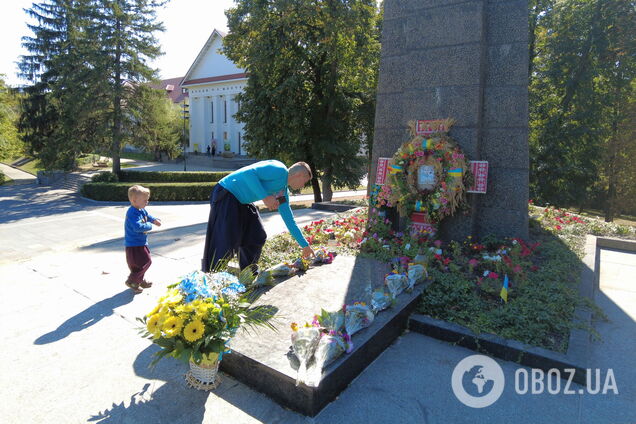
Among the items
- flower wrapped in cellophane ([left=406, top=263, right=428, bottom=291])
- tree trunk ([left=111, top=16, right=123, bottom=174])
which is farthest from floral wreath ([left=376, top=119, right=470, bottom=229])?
tree trunk ([left=111, top=16, right=123, bottom=174])

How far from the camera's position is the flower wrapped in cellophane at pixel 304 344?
248 centimetres

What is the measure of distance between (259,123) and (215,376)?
12.6 metres

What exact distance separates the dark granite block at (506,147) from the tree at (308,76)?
8743 mm

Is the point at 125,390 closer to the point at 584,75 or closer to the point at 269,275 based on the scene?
the point at 269,275

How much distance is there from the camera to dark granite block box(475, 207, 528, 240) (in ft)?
17.9

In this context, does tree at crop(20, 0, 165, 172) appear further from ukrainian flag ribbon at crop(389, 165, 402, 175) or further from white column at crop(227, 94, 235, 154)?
ukrainian flag ribbon at crop(389, 165, 402, 175)

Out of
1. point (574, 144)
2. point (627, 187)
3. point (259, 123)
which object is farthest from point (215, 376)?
point (627, 187)

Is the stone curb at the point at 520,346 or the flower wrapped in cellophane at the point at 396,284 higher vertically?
the flower wrapped in cellophane at the point at 396,284

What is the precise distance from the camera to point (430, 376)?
2.85m

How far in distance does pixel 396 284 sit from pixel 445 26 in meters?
3.95

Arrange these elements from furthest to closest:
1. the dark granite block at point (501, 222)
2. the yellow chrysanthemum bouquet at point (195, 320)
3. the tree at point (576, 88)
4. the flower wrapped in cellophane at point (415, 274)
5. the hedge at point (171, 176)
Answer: the hedge at point (171, 176) < the tree at point (576, 88) < the dark granite block at point (501, 222) < the flower wrapped in cellophane at point (415, 274) < the yellow chrysanthemum bouquet at point (195, 320)

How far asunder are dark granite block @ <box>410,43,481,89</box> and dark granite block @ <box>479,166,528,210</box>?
4.41 ft

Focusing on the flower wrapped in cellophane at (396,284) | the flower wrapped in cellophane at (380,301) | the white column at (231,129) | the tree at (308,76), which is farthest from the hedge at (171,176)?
the flower wrapped in cellophane at (380,301)

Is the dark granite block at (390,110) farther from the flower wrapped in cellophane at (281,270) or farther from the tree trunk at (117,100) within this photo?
the tree trunk at (117,100)
